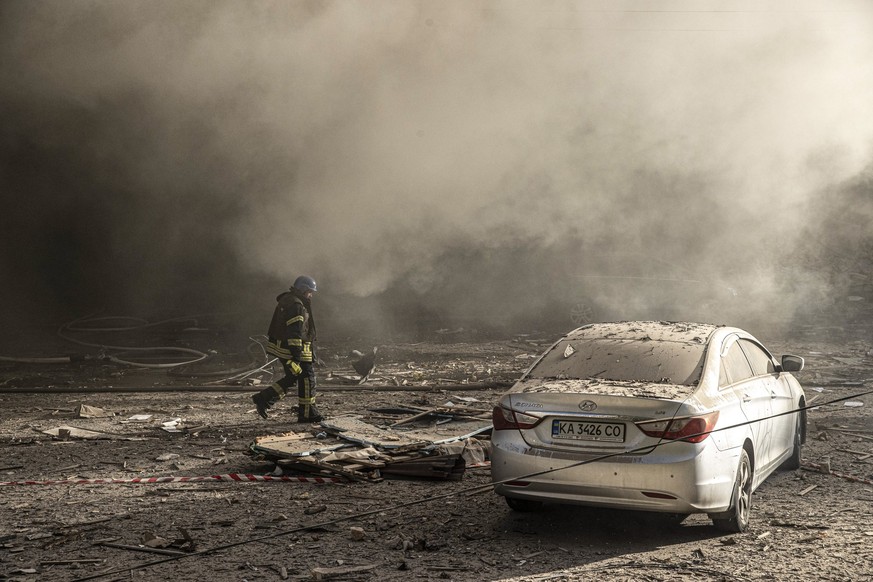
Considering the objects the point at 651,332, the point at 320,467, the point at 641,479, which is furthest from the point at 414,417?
the point at 641,479

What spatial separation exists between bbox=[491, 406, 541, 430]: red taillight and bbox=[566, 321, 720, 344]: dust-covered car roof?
116 centimetres

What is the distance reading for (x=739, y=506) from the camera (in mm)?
5223

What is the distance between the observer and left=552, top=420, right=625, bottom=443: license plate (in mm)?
4973

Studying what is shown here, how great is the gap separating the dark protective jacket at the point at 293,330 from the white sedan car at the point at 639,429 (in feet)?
13.7

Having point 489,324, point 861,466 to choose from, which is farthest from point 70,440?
point 489,324

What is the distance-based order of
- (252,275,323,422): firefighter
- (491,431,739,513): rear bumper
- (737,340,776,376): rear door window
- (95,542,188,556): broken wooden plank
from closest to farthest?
1. (491,431,739,513): rear bumper
2. (95,542,188,556): broken wooden plank
3. (737,340,776,376): rear door window
4. (252,275,323,422): firefighter

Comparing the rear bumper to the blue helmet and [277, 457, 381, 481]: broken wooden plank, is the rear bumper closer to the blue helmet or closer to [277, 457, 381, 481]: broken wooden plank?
[277, 457, 381, 481]: broken wooden plank

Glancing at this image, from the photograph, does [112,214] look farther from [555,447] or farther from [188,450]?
[555,447]

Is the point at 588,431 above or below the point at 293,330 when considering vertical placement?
below

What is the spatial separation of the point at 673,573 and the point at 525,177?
1514 cm

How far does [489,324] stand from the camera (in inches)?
727

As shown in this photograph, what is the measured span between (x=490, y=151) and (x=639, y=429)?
1498 cm

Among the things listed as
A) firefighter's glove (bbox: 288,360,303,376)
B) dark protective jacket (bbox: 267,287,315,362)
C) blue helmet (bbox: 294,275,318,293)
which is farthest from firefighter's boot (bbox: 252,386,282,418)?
blue helmet (bbox: 294,275,318,293)

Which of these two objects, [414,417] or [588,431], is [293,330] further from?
[588,431]
